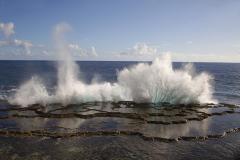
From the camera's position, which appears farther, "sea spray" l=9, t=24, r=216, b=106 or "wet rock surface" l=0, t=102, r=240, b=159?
"sea spray" l=9, t=24, r=216, b=106

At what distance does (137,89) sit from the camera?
43531mm

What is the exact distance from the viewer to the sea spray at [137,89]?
41750 mm

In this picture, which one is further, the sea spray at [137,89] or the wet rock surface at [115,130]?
the sea spray at [137,89]

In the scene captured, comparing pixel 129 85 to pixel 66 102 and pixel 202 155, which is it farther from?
pixel 202 155

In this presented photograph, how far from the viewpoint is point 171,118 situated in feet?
104

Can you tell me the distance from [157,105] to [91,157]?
22382mm

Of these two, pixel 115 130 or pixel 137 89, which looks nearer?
pixel 115 130

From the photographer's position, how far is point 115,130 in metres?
25.8

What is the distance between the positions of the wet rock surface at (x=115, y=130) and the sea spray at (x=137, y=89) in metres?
3.37

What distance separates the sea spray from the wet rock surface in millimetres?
3373

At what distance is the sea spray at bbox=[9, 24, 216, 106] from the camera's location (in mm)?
41750

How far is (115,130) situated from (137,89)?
60.2 ft

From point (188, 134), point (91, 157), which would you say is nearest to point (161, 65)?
point (188, 134)

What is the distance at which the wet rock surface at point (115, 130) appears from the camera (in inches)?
799
